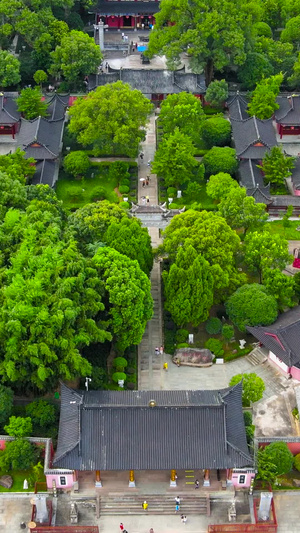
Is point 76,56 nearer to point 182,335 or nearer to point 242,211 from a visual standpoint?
point 242,211

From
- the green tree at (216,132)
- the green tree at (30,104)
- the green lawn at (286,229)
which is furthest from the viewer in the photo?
the green tree at (30,104)

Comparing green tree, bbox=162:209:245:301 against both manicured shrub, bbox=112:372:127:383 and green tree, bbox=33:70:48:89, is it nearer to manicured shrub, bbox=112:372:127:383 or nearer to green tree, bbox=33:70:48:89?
manicured shrub, bbox=112:372:127:383

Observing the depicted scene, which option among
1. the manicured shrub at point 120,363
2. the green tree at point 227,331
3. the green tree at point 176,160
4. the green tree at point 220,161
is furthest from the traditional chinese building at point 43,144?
the green tree at point 227,331

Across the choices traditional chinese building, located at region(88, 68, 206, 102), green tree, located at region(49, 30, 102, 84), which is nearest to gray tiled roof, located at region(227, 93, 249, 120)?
traditional chinese building, located at region(88, 68, 206, 102)

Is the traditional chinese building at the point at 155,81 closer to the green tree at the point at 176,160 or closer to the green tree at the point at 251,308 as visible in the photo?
the green tree at the point at 176,160

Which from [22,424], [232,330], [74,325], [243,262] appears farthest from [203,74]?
[22,424]

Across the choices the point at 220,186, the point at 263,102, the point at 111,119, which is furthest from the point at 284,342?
the point at 263,102
